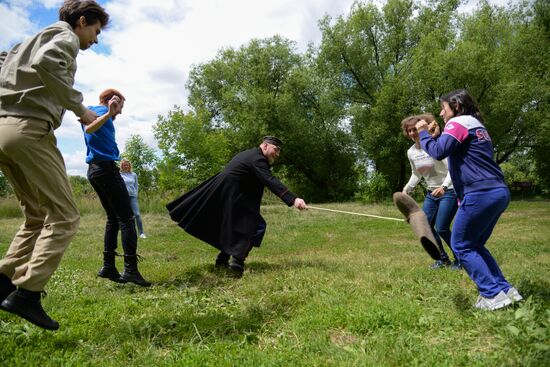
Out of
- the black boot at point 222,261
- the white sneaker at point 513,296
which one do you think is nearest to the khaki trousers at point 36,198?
the black boot at point 222,261

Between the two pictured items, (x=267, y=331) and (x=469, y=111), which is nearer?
(x=267, y=331)

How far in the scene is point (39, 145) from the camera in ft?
10.6


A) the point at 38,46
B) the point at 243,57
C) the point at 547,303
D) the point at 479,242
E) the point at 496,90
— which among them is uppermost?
the point at 243,57

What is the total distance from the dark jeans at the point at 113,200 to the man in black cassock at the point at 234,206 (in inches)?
38.7

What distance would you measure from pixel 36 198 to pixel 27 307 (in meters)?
0.89

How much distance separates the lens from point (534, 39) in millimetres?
28859

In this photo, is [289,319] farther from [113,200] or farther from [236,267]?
[113,200]

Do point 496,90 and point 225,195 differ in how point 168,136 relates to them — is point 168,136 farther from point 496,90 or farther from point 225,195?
point 496,90

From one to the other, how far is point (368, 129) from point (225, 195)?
26798 mm

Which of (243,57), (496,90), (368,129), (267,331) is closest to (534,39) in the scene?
A: (496,90)

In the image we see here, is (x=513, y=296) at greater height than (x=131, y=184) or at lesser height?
lesser

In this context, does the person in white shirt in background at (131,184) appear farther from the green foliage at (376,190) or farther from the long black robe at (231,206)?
the green foliage at (376,190)

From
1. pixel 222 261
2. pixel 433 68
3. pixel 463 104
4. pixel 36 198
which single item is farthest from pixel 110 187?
pixel 433 68

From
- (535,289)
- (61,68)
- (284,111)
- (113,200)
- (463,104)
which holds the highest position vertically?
(284,111)
